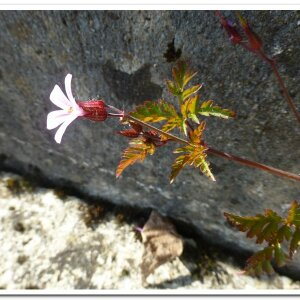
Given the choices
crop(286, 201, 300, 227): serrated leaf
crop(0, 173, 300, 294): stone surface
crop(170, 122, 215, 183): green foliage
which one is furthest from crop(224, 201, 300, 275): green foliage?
crop(0, 173, 300, 294): stone surface

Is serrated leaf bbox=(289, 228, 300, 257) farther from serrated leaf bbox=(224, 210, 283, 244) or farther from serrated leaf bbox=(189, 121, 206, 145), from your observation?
serrated leaf bbox=(189, 121, 206, 145)

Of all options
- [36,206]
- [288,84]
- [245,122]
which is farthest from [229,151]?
[36,206]

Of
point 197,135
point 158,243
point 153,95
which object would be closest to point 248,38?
point 197,135

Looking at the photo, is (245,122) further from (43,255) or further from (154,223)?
(43,255)

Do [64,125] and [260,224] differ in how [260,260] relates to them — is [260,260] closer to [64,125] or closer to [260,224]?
[260,224]

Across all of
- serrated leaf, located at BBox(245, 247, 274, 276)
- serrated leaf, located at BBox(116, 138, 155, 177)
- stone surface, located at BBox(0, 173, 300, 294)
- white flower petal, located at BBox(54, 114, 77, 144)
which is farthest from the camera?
stone surface, located at BBox(0, 173, 300, 294)

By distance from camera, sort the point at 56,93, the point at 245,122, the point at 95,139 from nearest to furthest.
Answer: the point at 56,93 → the point at 245,122 → the point at 95,139
